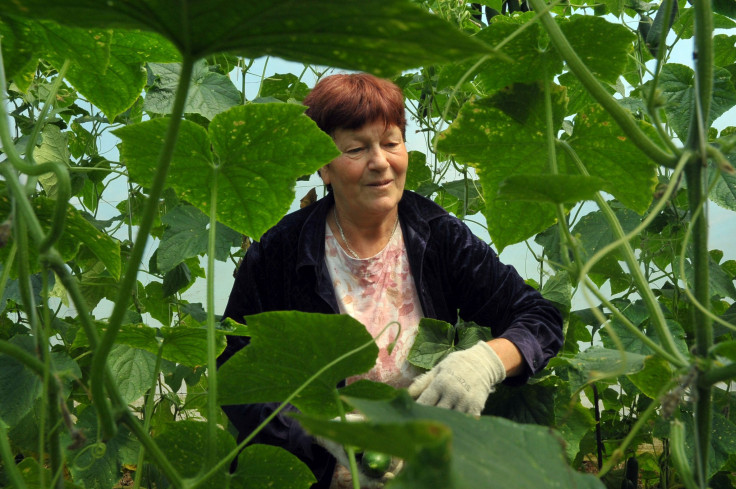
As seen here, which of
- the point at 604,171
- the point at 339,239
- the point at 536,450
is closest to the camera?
the point at 536,450

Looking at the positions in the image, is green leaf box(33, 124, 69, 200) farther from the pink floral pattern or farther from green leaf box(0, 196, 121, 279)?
green leaf box(0, 196, 121, 279)

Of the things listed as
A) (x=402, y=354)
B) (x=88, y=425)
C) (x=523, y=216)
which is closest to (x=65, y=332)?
(x=88, y=425)

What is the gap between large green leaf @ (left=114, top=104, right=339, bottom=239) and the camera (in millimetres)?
648

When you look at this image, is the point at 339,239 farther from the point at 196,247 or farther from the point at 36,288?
the point at 36,288

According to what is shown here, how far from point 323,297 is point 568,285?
1.62ft

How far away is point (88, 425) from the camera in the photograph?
54.2 inches

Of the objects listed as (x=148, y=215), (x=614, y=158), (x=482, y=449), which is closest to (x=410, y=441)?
(x=482, y=449)

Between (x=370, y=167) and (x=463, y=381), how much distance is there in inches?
18.4

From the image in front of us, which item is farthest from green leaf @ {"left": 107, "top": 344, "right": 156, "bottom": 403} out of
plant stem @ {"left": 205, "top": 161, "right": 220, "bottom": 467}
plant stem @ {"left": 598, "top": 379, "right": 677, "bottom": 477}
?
plant stem @ {"left": 598, "top": 379, "right": 677, "bottom": 477}

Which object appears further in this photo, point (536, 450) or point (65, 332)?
point (65, 332)

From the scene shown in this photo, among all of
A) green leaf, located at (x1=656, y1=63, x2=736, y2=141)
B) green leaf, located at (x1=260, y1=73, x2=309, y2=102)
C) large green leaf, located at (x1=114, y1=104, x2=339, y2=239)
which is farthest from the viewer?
green leaf, located at (x1=260, y1=73, x2=309, y2=102)

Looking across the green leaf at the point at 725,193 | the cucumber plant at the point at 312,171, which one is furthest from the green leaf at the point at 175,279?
the green leaf at the point at 725,193

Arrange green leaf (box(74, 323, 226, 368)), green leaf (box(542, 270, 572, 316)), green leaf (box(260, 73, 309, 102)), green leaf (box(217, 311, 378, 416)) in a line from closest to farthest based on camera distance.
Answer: green leaf (box(217, 311, 378, 416)) < green leaf (box(74, 323, 226, 368)) < green leaf (box(542, 270, 572, 316)) < green leaf (box(260, 73, 309, 102))

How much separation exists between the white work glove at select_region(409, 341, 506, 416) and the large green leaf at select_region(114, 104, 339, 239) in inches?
17.2
